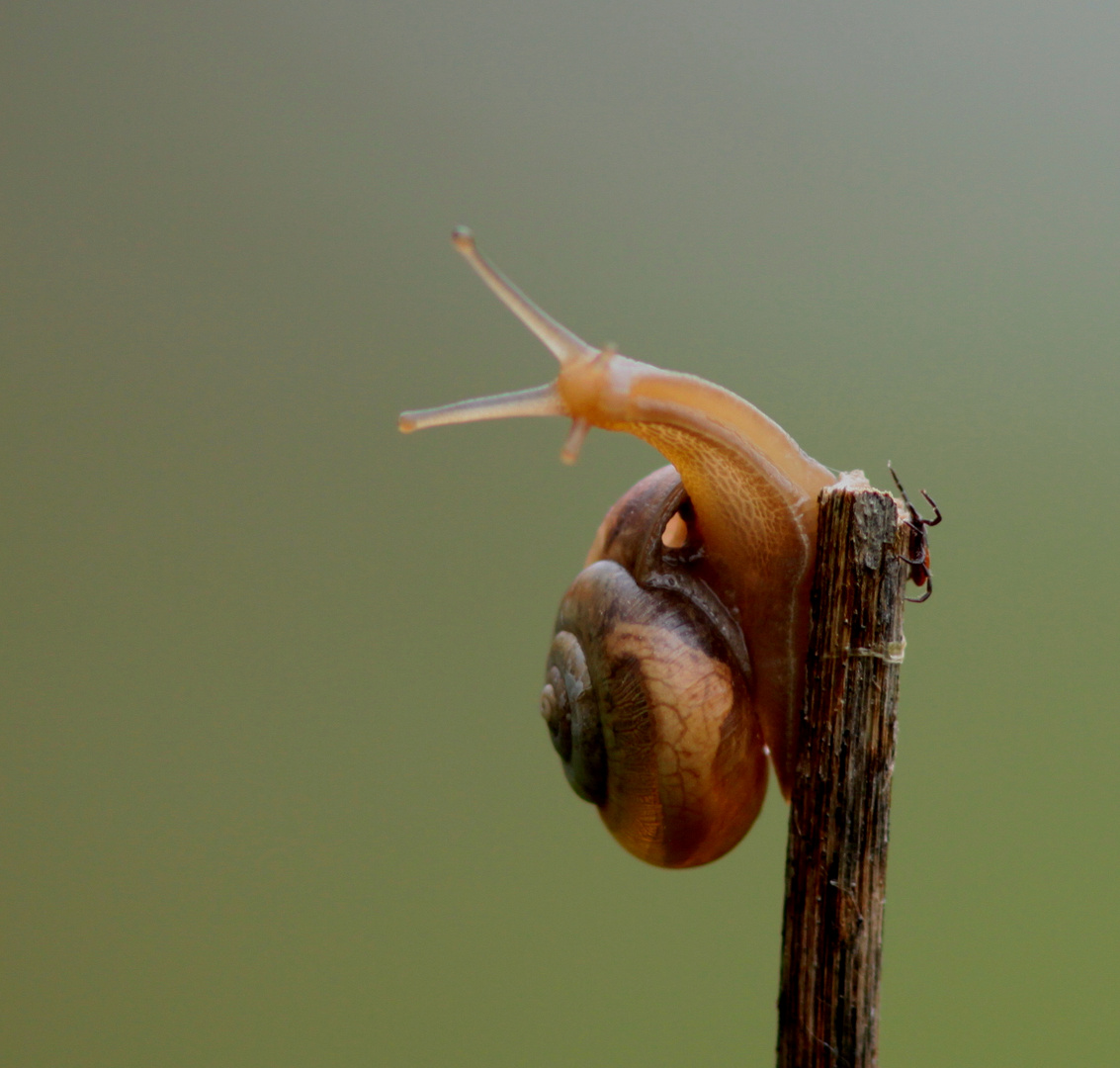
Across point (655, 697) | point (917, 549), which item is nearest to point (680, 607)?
point (655, 697)

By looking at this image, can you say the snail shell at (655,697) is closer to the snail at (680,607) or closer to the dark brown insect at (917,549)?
the snail at (680,607)

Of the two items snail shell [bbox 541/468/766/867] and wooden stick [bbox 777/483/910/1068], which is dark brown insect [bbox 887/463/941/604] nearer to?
wooden stick [bbox 777/483/910/1068]

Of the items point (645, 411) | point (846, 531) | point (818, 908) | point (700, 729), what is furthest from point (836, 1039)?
point (645, 411)

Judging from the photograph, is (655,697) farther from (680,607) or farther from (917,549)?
(917,549)

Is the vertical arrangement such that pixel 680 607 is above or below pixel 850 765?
above

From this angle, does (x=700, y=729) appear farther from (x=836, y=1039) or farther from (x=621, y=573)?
(x=836, y=1039)

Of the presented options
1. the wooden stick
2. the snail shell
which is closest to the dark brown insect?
the wooden stick
